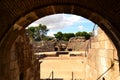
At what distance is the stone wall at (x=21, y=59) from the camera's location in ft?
26.5

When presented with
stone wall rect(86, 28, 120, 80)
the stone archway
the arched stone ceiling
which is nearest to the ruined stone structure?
stone wall rect(86, 28, 120, 80)

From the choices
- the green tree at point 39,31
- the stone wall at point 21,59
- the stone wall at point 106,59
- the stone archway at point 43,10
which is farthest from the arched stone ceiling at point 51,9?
the green tree at point 39,31

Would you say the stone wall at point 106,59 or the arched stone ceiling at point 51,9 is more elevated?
the arched stone ceiling at point 51,9

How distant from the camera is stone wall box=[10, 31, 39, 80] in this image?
8.07 metres

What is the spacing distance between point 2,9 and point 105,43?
3.91 metres

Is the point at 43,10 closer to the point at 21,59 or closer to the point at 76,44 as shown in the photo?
the point at 21,59

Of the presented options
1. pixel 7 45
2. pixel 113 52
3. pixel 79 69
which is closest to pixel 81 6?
pixel 113 52

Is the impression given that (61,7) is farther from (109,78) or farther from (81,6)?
(109,78)

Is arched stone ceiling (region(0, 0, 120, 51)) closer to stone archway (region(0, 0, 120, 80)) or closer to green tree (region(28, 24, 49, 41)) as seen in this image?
stone archway (region(0, 0, 120, 80))

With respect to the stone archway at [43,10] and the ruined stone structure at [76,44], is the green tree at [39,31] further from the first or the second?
the stone archway at [43,10]

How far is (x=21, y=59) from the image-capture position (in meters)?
9.14

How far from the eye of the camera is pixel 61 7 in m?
6.88

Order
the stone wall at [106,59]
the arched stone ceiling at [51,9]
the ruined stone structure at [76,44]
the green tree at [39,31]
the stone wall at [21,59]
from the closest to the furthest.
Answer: the arched stone ceiling at [51,9] → the stone wall at [106,59] → the stone wall at [21,59] → the ruined stone structure at [76,44] → the green tree at [39,31]

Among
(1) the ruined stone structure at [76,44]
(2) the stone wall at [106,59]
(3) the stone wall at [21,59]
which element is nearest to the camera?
(2) the stone wall at [106,59]
